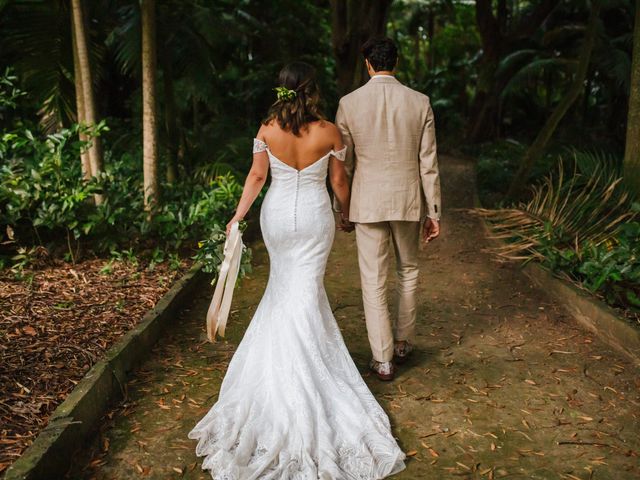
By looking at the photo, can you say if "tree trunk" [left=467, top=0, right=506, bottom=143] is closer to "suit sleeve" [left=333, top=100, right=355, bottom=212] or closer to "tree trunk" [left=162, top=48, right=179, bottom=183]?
"tree trunk" [left=162, top=48, right=179, bottom=183]

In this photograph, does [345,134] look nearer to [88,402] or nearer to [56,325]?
[88,402]

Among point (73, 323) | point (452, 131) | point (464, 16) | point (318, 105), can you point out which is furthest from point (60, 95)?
point (464, 16)

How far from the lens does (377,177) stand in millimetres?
4102

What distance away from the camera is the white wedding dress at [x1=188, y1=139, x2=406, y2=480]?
3148mm

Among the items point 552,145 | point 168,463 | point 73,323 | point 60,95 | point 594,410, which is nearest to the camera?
point 168,463

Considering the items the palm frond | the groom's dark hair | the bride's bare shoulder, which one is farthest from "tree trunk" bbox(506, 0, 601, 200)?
the bride's bare shoulder

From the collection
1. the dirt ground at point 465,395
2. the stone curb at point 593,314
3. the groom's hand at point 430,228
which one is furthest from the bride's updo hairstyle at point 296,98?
the stone curb at point 593,314

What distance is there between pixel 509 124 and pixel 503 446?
2397 cm

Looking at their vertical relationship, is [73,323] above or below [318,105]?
below

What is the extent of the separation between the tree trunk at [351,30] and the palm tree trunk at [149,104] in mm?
6033

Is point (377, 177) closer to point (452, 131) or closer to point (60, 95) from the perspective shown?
point (60, 95)

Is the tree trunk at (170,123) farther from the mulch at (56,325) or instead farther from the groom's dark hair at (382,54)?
the groom's dark hair at (382,54)

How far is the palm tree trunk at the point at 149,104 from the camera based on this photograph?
6.25 m

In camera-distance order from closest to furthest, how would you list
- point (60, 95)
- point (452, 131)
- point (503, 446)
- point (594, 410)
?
point (503, 446)
point (594, 410)
point (60, 95)
point (452, 131)
